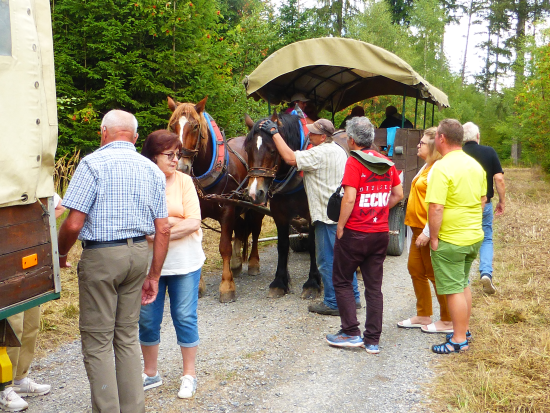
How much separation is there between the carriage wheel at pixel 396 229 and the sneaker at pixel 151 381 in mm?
4552

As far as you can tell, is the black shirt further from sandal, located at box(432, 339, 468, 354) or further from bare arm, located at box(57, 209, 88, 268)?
bare arm, located at box(57, 209, 88, 268)

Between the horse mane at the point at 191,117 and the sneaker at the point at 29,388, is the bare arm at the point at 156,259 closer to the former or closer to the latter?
the sneaker at the point at 29,388

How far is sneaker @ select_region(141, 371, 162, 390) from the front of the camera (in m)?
3.38

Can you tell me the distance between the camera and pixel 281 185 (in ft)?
17.0

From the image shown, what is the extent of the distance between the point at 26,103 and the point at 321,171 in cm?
289

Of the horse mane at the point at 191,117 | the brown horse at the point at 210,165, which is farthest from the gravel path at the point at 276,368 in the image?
the horse mane at the point at 191,117

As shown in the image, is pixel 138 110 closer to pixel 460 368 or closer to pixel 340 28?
pixel 460 368

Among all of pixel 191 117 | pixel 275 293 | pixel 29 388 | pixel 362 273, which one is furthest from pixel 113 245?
pixel 275 293

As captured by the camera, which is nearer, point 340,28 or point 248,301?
point 248,301

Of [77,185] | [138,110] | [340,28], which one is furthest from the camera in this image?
→ [340,28]

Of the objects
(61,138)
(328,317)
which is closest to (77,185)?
(328,317)

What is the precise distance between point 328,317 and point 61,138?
19.7 feet

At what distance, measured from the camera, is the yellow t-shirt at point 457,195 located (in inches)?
150

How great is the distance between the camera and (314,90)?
828 cm
